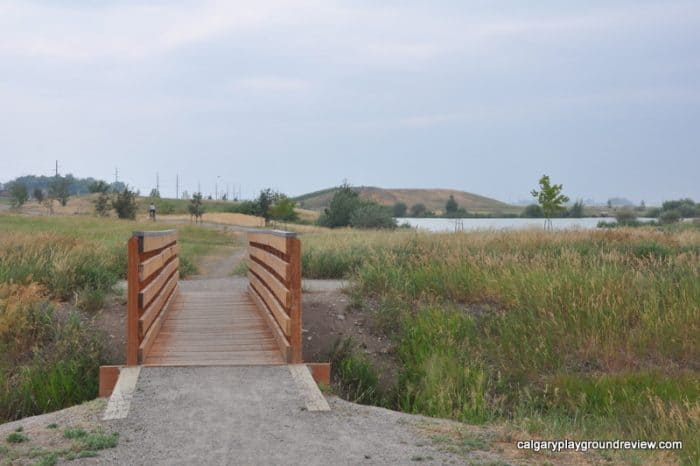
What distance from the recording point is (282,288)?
9219 millimetres

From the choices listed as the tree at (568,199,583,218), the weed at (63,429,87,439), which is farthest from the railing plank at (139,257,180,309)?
the tree at (568,199,583,218)

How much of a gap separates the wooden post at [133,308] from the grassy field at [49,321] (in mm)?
1626

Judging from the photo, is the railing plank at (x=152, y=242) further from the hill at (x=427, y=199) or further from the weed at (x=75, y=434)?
the hill at (x=427, y=199)

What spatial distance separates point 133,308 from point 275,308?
6.95ft

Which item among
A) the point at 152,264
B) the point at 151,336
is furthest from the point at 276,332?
the point at 152,264

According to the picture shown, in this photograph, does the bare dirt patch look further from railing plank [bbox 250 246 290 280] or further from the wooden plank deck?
railing plank [bbox 250 246 290 280]

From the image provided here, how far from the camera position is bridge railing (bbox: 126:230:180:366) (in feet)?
26.7

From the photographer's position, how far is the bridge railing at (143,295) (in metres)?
8.13

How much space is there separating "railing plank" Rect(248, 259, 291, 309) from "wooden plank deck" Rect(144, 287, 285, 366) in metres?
0.51

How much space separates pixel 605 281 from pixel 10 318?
9061 millimetres

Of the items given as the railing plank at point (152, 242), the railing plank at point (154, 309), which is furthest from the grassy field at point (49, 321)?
the railing plank at point (152, 242)

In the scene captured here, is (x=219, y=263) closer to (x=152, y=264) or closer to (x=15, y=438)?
(x=152, y=264)

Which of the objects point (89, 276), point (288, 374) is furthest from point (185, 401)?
point (89, 276)

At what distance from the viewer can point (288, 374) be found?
26.2 feet
